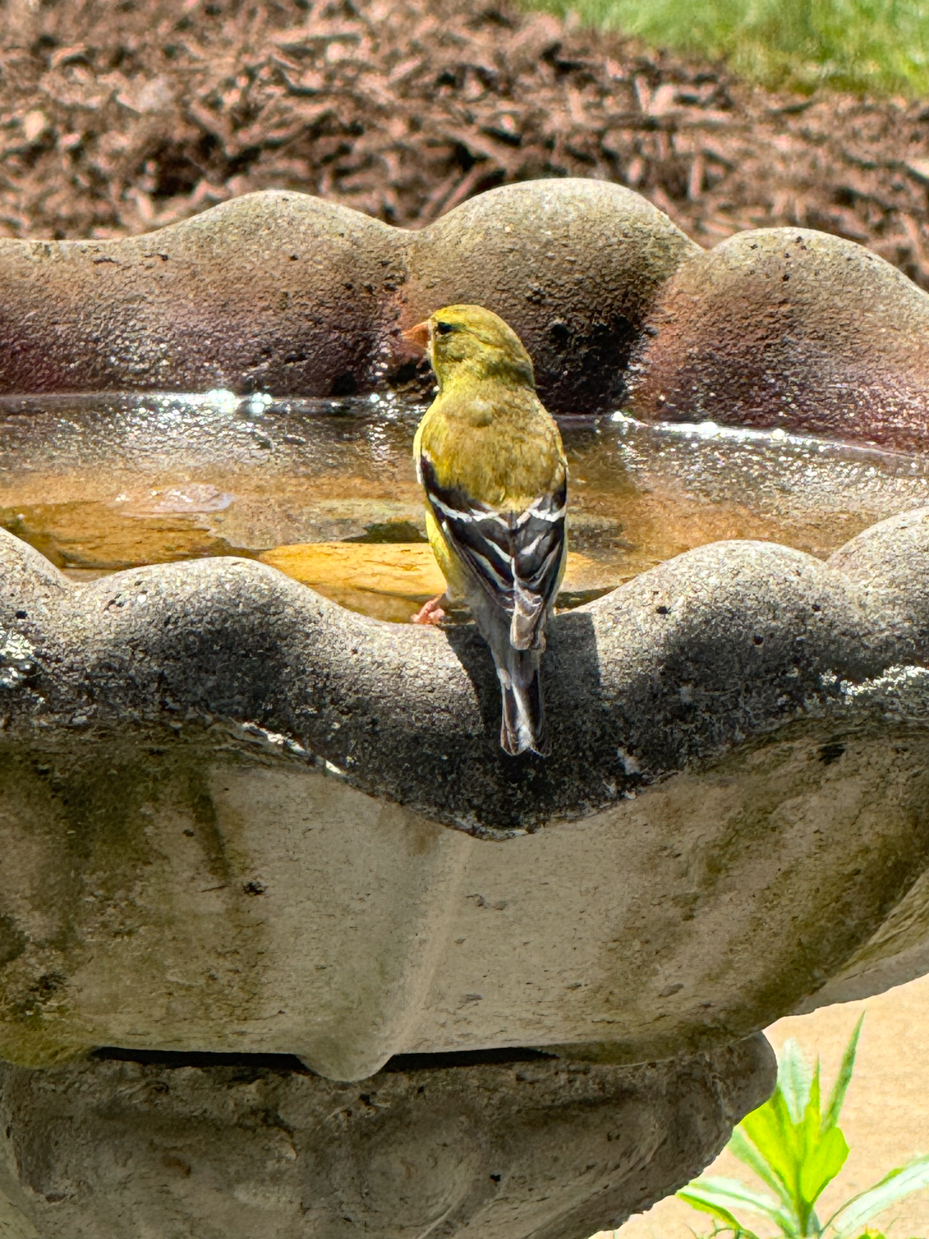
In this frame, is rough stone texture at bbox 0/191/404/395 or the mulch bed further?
the mulch bed

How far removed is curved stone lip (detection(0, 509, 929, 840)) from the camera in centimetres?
160

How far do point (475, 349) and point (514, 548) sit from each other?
843 mm

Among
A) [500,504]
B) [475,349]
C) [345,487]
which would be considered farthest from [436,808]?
[345,487]

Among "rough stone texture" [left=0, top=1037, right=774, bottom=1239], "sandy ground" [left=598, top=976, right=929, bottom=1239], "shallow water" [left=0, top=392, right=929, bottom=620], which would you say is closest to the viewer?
"rough stone texture" [left=0, top=1037, right=774, bottom=1239]

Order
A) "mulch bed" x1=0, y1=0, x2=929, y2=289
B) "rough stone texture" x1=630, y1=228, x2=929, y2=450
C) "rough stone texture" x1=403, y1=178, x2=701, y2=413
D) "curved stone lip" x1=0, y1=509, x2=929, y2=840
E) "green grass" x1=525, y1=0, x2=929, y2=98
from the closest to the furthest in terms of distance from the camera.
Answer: "curved stone lip" x1=0, y1=509, x2=929, y2=840 < "rough stone texture" x1=630, y1=228, x2=929, y2=450 < "rough stone texture" x1=403, y1=178, x2=701, y2=413 < "mulch bed" x1=0, y1=0, x2=929, y2=289 < "green grass" x1=525, y1=0, x2=929, y2=98

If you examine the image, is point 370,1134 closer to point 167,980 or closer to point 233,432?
point 167,980

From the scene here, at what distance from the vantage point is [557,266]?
3.54 m

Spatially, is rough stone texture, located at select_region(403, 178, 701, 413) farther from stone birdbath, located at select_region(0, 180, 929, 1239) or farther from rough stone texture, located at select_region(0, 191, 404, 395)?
stone birdbath, located at select_region(0, 180, 929, 1239)

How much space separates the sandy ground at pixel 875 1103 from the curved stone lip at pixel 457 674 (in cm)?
231

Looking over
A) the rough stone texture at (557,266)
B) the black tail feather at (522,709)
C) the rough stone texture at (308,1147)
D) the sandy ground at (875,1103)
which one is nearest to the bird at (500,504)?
the black tail feather at (522,709)

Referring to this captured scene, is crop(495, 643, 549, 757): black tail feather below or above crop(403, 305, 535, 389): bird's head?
above

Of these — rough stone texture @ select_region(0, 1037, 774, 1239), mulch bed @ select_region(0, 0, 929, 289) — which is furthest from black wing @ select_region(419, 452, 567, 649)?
mulch bed @ select_region(0, 0, 929, 289)

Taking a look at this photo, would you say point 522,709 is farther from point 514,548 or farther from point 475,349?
point 475,349

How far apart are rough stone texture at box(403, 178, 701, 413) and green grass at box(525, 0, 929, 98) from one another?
4.72 meters
